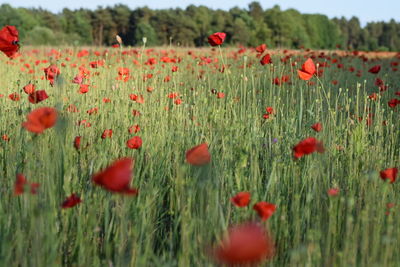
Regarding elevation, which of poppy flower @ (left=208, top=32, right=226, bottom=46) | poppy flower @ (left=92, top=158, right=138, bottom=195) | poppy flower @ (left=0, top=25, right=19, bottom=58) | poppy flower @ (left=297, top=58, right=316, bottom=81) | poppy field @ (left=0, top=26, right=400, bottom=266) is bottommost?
poppy field @ (left=0, top=26, right=400, bottom=266)

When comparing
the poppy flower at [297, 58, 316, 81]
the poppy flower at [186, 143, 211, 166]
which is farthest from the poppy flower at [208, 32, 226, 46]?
the poppy flower at [186, 143, 211, 166]

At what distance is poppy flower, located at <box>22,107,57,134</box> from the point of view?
4.83 ft

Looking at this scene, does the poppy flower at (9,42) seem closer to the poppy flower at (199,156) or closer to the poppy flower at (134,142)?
the poppy flower at (134,142)

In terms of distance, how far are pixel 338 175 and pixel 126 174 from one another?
62.4 inches

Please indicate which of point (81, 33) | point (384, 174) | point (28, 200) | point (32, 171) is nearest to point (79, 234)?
point (28, 200)

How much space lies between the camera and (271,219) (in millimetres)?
1991

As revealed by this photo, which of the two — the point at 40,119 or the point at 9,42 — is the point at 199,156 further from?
the point at 9,42

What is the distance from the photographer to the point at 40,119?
1.49m

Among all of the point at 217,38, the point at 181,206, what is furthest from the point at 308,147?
the point at 217,38

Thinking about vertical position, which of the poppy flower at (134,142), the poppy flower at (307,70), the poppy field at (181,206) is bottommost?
the poppy field at (181,206)

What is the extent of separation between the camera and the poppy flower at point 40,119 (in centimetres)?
147

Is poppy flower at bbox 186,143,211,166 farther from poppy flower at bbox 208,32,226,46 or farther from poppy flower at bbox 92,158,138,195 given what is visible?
poppy flower at bbox 208,32,226,46

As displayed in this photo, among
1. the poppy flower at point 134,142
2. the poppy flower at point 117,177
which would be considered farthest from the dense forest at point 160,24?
the poppy flower at point 117,177

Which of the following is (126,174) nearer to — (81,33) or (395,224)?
(395,224)
